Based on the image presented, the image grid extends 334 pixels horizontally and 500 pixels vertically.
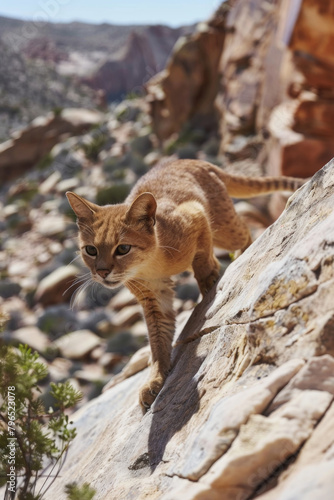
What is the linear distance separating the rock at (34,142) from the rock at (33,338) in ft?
49.9

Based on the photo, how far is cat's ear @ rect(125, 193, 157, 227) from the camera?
341cm

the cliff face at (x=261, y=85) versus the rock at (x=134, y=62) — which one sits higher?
the cliff face at (x=261, y=85)

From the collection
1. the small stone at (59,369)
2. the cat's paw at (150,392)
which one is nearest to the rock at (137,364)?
the cat's paw at (150,392)

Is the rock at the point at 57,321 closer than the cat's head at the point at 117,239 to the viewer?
No

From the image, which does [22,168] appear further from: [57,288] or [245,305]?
[245,305]

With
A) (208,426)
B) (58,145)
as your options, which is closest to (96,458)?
(208,426)

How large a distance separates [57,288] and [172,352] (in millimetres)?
9351

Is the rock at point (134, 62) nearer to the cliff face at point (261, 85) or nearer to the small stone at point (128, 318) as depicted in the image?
the cliff face at point (261, 85)

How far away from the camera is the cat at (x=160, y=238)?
3439mm

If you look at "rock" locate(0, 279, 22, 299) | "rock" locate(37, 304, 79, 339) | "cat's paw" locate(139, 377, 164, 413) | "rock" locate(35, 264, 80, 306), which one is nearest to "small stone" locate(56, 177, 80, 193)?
"rock" locate(0, 279, 22, 299)

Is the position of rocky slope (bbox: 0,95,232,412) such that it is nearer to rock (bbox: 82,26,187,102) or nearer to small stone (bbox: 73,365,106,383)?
small stone (bbox: 73,365,106,383)

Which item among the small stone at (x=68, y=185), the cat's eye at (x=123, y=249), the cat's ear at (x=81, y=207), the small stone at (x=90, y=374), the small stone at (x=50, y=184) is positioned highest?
the cat's ear at (x=81, y=207)

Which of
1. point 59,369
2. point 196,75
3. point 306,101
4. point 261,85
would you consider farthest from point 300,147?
point 196,75

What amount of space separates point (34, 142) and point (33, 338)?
1655 cm
